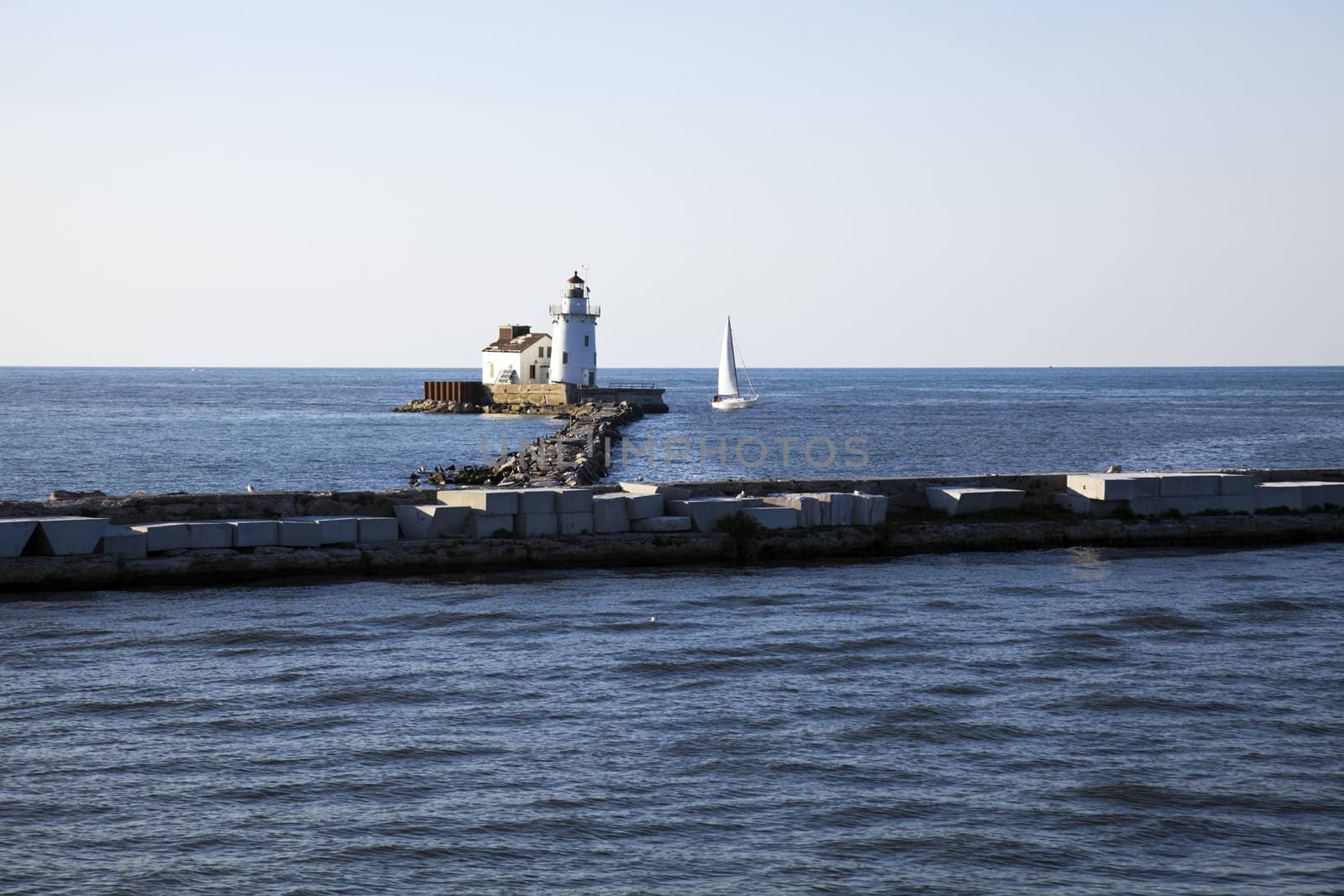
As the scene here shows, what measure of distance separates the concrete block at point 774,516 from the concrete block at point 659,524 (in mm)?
1027

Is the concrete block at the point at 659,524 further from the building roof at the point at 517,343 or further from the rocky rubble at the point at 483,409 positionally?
the building roof at the point at 517,343

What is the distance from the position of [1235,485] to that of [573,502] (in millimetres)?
10755

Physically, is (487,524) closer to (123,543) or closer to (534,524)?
(534,524)

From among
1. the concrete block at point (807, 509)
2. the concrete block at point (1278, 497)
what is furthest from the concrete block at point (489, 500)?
the concrete block at point (1278, 497)

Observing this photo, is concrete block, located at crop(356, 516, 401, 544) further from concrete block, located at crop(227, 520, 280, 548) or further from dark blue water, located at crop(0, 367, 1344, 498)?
dark blue water, located at crop(0, 367, 1344, 498)

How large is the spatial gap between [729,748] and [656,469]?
Answer: 38274 mm

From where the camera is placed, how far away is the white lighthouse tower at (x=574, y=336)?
96125mm

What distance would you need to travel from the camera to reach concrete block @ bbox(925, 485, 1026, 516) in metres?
21.6

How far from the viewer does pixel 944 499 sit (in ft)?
71.0

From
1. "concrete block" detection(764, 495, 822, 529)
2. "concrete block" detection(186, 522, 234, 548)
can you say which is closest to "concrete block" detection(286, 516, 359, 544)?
"concrete block" detection(186, 522, 234, 548)

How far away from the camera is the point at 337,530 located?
1850 centimetres

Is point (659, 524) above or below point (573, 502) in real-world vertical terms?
below

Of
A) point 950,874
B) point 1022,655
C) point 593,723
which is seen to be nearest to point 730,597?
point 1022,655

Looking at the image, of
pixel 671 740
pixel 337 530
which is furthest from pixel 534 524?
pixel 671 740
